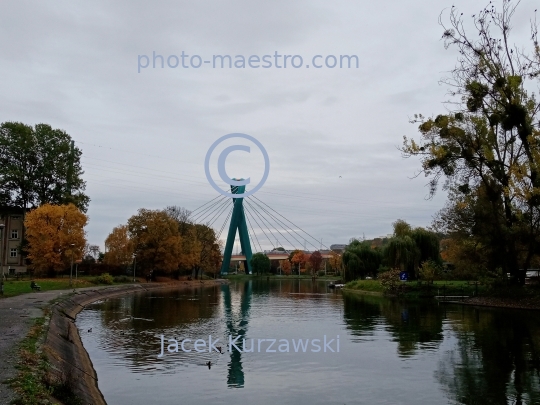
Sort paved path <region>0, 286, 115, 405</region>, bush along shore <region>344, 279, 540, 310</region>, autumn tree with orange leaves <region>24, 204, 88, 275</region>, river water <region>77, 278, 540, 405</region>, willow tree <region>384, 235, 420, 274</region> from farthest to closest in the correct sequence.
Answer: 1. willow tree <region>384, 235, 420, 274</region>
2. autumn tree with orange leaves <region>24, 204, 88, 275</region>
3. bush along shore <region>344, 279, 540, 310</region>
4. river water <region>77, 278, 540, 405</region>
5. paved path <region>0, 286, 115, 405</region>

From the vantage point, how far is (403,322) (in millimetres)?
27188

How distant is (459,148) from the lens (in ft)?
108

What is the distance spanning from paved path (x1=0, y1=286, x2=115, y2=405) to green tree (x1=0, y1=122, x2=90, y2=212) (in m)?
32.8

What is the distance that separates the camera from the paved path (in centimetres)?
983

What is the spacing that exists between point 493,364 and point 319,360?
5316mm

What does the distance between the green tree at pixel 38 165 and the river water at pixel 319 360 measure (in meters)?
33.3

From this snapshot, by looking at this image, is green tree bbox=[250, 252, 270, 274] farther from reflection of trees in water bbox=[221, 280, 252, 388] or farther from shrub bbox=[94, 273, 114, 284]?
reflection of trees in water bbox=[221, 280, 252, 388]

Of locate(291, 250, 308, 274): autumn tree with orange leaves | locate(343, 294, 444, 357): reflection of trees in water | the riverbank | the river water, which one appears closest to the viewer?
the riverbank

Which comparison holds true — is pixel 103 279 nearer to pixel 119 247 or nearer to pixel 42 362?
pixel 119 247

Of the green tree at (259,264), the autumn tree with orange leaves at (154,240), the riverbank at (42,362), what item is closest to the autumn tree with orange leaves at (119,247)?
the autumn tree with orange leaves at (154,240)

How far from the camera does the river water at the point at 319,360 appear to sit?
1251 cm

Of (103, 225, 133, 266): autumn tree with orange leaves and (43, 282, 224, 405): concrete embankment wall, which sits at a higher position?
(103, 225, 133, 266): autumn tree with orange leaves

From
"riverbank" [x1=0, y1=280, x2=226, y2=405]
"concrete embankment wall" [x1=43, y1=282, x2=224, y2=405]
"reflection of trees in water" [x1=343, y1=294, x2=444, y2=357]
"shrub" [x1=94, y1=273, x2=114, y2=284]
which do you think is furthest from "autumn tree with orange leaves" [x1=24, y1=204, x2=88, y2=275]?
"reflection of trees in water" [x1=343, y1=294, x2=444, y2=357]

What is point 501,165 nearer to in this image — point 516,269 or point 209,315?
point 516,269
